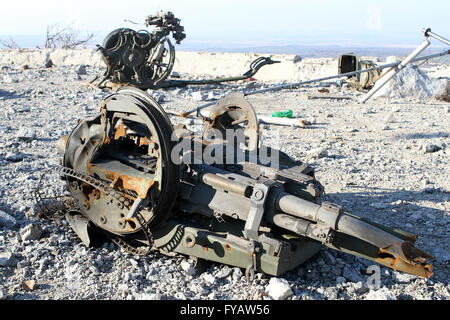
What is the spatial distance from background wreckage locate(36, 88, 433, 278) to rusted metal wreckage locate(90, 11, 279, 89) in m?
7.79

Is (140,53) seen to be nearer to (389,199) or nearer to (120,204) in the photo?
(389,199)

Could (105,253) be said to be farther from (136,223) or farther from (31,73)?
(31,73)

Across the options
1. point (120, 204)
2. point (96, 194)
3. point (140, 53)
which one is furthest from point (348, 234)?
point (140, 53)

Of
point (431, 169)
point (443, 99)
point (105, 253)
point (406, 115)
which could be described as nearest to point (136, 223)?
point (105, 253)

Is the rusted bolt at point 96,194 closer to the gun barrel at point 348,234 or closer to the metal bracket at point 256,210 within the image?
the metal bracket at point 256,210

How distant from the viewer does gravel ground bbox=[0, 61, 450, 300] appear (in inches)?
166

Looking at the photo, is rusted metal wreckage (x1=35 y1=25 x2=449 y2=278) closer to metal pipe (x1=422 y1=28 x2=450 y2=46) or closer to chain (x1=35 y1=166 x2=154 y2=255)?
chain (x1=35 y1=166 x2=154 y2=255)

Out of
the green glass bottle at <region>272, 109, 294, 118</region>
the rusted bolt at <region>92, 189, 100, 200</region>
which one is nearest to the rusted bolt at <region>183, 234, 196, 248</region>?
the rusted bolt at <region>92, 189, 100, 200</region>

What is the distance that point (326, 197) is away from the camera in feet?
20.7

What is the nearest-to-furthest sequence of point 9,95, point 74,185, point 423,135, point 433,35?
1. point 74,185
2. point 423,135
3. point 433,35
4. point 9,95

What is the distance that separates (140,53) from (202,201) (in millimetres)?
9820

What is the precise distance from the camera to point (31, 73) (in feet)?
56.7
